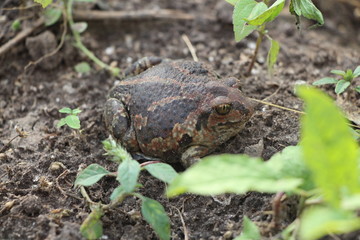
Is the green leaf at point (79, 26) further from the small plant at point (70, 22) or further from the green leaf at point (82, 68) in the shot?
the green leaf at point (82, 68)

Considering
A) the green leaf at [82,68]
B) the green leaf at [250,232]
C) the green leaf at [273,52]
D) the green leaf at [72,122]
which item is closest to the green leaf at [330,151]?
the green leaf at [250,232]

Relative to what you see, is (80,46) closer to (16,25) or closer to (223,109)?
(16,25)

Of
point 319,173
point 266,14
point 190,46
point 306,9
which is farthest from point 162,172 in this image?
point 190,46

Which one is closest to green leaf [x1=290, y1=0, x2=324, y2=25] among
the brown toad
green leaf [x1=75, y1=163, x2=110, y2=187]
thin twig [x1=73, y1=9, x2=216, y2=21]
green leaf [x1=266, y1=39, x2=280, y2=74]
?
green leaf [x1=266, y1=39, x2=280, y2=74]

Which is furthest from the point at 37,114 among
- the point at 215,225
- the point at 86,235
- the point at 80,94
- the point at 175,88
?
the point at 215,225

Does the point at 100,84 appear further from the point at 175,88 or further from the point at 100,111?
the point at 175,88
